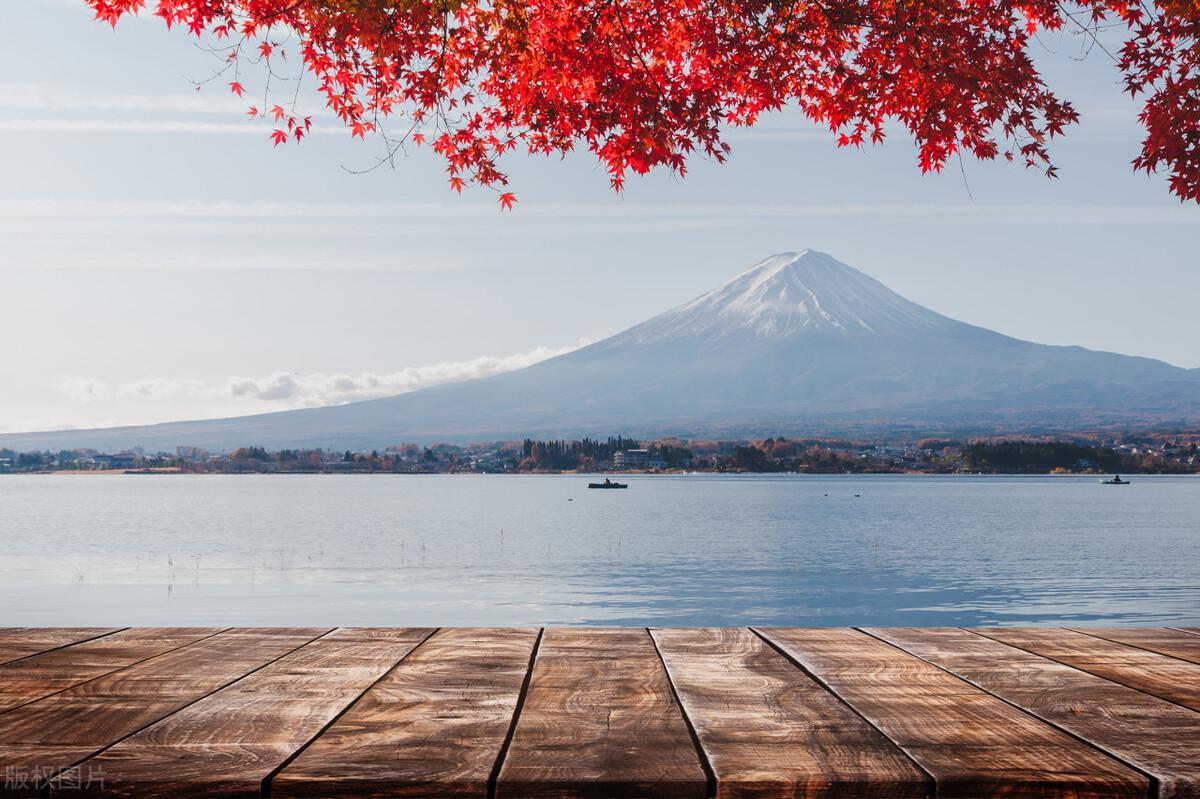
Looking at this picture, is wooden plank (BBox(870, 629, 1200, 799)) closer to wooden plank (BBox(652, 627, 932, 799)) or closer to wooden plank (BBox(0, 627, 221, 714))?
wooden plank (BBox(652, 627, 932, 799))

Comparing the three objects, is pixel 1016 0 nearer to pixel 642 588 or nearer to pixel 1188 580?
pixel 642 588

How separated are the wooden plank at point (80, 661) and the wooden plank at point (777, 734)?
2.07m

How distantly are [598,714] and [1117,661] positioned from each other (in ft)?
7.50

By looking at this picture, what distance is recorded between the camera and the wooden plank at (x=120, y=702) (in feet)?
10.1

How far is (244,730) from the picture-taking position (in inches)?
130

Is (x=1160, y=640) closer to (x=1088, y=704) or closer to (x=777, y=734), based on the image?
(x=1088, y=704)

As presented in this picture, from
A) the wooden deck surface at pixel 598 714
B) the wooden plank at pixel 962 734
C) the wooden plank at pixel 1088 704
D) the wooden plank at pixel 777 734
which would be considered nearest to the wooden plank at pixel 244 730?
the wooden deck surface at pixel 598 714

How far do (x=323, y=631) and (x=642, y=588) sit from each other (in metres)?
28.3

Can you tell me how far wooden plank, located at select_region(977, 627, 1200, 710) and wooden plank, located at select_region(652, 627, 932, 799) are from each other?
3.67 ft

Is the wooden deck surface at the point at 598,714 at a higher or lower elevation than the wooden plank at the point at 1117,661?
higher

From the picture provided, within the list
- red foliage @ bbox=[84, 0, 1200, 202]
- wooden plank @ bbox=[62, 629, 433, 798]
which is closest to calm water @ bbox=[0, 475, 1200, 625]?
red foliage @ bbox=[84, 0, 1200, 202]

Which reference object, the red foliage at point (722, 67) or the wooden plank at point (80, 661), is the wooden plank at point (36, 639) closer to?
the wooden plank at point (80, 661)

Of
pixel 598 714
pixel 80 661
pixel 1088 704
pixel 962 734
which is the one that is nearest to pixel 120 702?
pixel 80 661

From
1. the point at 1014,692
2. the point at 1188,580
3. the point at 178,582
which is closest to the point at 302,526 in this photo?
the point at 178,582
